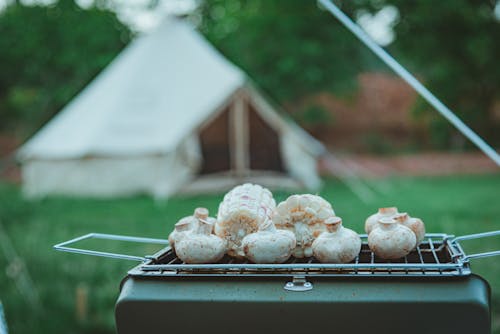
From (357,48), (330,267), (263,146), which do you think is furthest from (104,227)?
(357,48)

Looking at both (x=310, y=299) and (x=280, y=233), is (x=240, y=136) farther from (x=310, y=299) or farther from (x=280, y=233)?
(x=310, y=299)

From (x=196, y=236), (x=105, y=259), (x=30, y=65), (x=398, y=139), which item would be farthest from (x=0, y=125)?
(x=196, y=236)

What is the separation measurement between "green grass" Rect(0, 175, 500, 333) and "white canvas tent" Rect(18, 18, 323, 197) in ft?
1.68

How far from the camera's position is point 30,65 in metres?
13.6

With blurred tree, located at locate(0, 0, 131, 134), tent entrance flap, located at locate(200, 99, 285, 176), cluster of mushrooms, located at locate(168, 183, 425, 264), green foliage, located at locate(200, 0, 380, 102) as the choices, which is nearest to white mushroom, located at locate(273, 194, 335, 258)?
cluster of mushrooms, located at locate(168, 183, 425, 264)

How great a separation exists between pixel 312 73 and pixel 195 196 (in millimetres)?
5899

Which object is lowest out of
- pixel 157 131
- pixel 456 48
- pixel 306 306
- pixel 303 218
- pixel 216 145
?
pixel 306 306

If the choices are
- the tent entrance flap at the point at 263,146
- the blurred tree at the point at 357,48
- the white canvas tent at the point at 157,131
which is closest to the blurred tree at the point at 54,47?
the white canvas tent at the point at 157,131

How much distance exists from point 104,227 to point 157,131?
299 centimetres

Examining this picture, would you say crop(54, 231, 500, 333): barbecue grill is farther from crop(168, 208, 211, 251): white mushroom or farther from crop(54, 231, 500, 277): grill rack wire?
crop(168, 208, 211, 251): white mushroom

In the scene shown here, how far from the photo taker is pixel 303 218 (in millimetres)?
1661

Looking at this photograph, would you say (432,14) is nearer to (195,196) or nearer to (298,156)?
(298,156)

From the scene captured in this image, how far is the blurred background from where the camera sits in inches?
183

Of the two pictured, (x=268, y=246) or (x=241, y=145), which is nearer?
(x=268, y=246)
